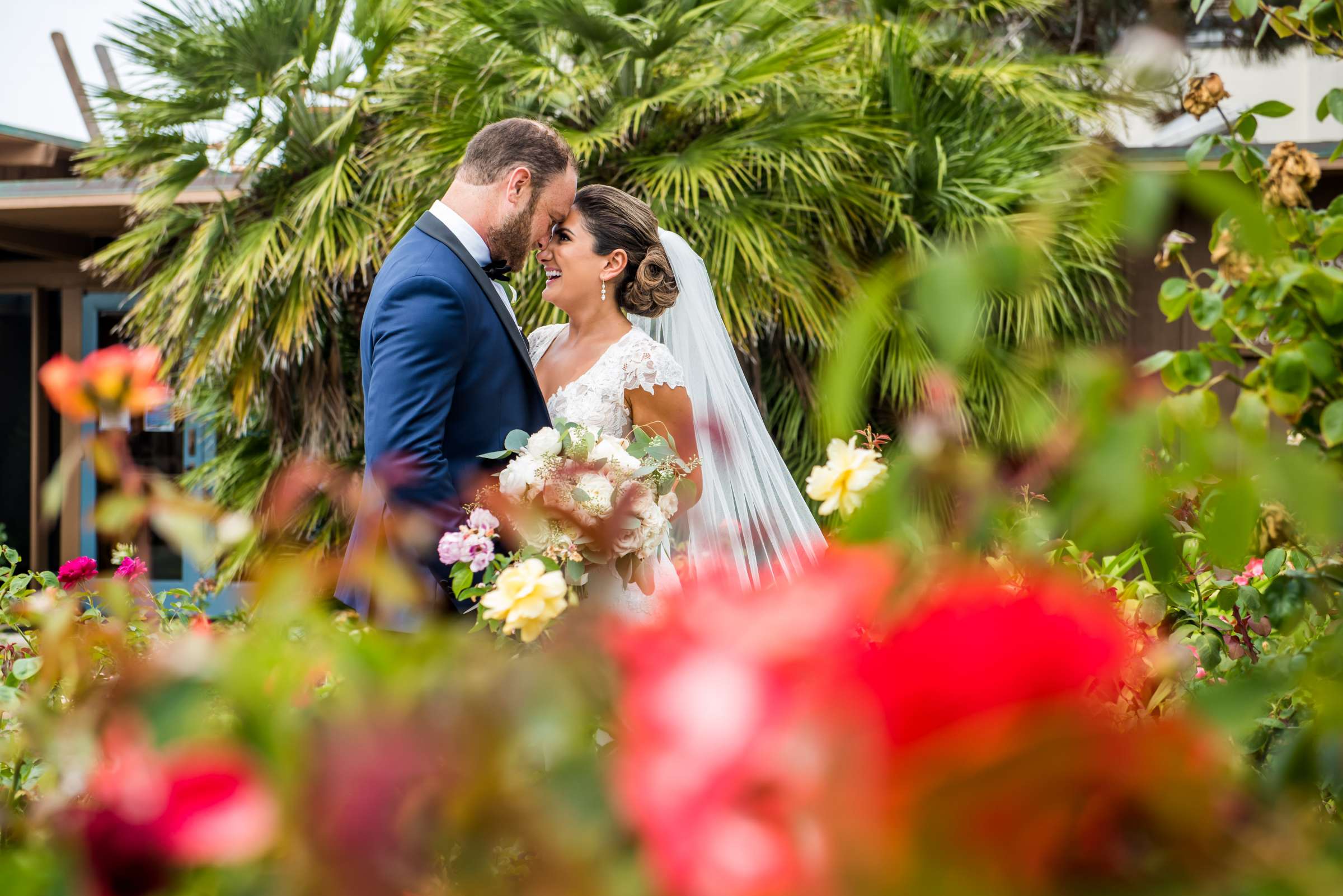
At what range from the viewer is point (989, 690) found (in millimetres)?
281

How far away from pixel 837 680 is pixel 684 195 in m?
4.50

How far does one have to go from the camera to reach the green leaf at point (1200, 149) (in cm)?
91

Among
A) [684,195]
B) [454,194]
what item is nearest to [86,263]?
[684,195]

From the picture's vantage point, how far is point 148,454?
7.98 metres

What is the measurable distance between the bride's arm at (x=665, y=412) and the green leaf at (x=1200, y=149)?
1.84 m

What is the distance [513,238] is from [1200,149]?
1934 mm

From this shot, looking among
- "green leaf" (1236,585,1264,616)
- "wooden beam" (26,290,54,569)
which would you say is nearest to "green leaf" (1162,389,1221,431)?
"green leaf" (1236,585,1264,616)

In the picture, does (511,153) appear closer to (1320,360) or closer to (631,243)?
(631,243)

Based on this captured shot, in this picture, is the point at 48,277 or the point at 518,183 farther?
the point at 48,277

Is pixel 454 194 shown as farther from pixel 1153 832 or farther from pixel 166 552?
pixel 166 552

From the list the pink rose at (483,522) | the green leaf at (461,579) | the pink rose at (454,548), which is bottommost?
the green leaf at (461,579)

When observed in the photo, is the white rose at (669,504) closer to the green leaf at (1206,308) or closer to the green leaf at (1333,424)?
the green leaf at (1206,308)

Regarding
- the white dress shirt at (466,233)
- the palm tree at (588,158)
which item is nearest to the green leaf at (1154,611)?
the white dress shirt at (466,233)

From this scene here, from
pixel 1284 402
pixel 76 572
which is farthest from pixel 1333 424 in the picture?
pixel 76 572
